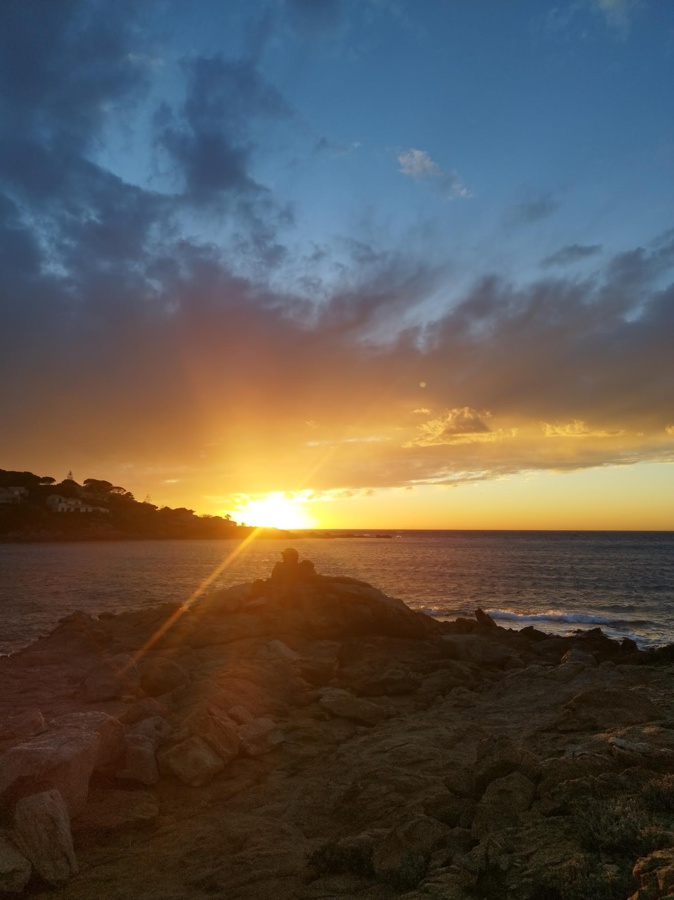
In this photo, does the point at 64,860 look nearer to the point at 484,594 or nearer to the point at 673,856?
the point at 673,856

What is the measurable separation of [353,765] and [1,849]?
5977 mm

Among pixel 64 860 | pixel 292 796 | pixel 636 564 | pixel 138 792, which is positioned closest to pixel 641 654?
pixel 292 796

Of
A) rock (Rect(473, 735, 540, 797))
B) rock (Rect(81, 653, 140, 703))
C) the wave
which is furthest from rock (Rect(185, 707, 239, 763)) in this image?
the wave

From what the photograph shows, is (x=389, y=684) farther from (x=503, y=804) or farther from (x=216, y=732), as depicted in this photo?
(x=503, y=804)

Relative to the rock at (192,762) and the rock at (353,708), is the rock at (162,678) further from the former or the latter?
the rock at (192,762)

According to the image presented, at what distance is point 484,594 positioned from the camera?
55.9 m

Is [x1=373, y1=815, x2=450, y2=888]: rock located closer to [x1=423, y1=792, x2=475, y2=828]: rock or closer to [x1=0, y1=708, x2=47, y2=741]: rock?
[x1=423, y1=792, x2=475, y2=828]: rock

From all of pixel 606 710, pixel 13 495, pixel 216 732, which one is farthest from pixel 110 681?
pixel 13 495

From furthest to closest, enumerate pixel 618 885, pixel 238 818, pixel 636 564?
pixel 636 564, pixel 238 818, pixel 618 885

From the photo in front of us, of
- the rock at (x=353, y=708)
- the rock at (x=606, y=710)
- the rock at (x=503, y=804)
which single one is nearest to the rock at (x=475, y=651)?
the rock at (x=353, y=708)

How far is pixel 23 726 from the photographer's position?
36.8ft

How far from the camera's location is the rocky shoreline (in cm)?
641

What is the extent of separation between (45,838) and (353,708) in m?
8.35

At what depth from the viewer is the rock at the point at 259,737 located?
39.6ft
